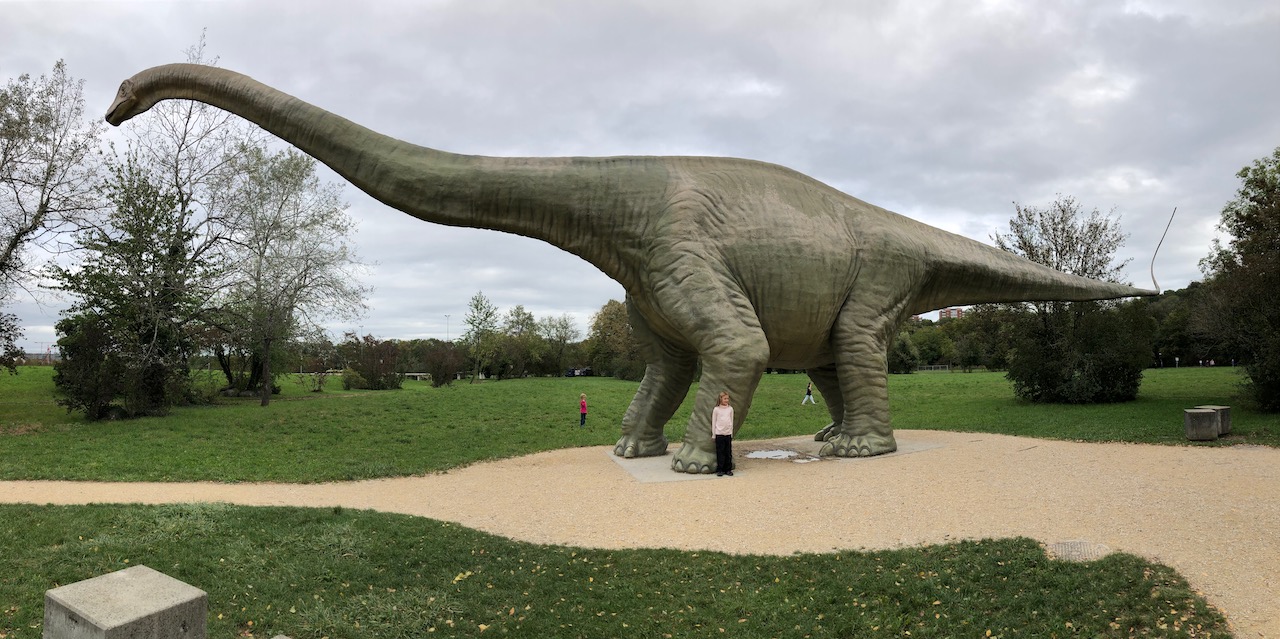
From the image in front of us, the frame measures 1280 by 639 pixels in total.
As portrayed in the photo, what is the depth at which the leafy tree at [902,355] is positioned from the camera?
43.3 meters

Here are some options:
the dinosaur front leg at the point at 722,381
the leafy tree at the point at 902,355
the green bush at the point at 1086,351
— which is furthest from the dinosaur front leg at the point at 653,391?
the leafy tree at the point at 902,355

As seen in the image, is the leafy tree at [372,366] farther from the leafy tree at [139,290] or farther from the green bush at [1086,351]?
the green bush at [1086,351]

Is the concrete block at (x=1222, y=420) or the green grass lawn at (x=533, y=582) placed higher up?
the concrete block at (x=1222, y=420)

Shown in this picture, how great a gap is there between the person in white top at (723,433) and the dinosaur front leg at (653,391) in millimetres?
1517

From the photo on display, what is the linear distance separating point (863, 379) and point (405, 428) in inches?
435

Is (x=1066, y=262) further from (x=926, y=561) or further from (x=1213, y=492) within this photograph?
(x=926, y=561)

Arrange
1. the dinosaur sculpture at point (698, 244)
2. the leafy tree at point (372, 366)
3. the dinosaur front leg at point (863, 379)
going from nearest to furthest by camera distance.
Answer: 1. the dinosaur sculpture at point (698, 244)
2. the dinosaur front leg at point (863, 379)
3. the leafy tree at point (372, 366)

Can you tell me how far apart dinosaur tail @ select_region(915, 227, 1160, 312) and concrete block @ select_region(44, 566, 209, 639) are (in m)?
9.07

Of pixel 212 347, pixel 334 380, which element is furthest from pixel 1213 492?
pixel 334 380

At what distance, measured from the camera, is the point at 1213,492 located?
669 cm

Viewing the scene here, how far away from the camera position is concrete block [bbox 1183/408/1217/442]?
35.5ft

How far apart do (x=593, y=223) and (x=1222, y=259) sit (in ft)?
54.0

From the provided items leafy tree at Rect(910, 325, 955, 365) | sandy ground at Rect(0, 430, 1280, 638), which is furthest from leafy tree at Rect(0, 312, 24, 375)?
leafy tree at Rect(910, 325, 955, 365)

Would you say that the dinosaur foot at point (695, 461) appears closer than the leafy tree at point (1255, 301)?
Yes
